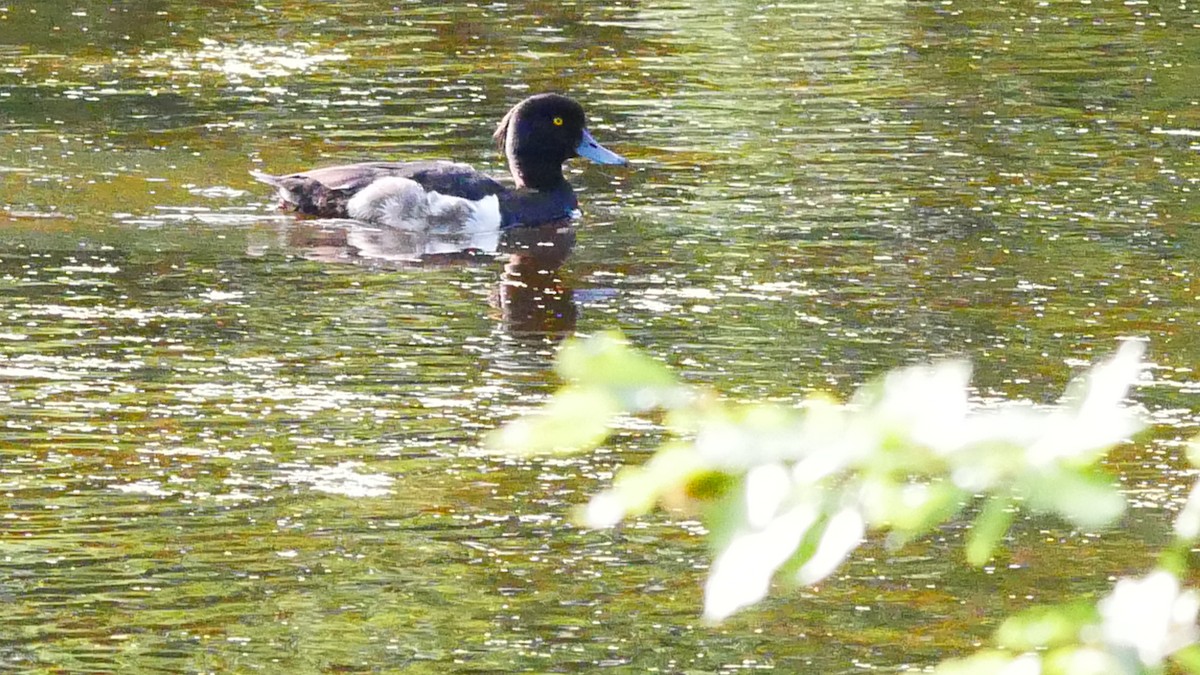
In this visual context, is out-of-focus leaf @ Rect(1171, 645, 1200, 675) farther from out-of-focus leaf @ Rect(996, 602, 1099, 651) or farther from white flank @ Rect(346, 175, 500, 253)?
white flank @ Rect(346, 175, 500, 253)

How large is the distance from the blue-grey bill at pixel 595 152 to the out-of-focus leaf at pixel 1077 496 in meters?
10.4

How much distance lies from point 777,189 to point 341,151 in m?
2.79

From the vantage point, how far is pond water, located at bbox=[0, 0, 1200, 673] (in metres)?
5.33

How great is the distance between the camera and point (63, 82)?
1410cm

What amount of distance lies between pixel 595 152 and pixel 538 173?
0.36 m

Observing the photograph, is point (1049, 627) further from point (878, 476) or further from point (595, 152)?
point (595, 152)

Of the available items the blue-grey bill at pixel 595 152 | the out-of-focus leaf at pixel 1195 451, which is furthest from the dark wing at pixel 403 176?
the out-of-focus leaf at pixel 1195 451

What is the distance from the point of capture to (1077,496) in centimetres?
96

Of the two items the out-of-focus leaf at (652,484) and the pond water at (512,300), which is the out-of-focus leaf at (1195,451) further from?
the pond water at (512,300)

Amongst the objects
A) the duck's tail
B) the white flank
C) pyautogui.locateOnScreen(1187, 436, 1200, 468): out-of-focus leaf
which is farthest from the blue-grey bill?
pyautogui.locateOnScreen(1187, 436, 1200, 468): out-of-focus leaf

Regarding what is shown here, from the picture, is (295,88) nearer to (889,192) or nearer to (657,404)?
(889,192)

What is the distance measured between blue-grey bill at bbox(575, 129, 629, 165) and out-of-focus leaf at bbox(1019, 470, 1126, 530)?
10.4 metres

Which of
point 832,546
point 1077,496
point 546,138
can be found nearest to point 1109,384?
point 1077,496

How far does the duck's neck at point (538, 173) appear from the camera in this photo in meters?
11.3
